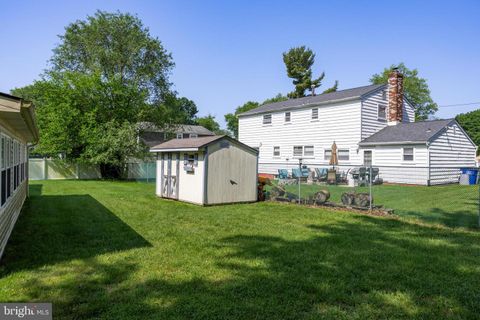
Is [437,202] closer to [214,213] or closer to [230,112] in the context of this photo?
[214,213]

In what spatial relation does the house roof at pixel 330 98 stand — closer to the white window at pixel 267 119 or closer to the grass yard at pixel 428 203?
the white window at pixel 267 119

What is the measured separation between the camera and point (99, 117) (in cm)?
2255

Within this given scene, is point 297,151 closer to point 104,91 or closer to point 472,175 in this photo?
point 472,175

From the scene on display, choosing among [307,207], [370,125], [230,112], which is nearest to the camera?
[307,207]

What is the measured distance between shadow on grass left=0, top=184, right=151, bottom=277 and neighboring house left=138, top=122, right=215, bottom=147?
611 inches

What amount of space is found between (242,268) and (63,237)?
155 inches

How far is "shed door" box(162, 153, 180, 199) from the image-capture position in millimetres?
12311

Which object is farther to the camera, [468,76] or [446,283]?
[468,76]

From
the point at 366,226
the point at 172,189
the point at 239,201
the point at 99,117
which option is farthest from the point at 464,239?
the point at 99,117

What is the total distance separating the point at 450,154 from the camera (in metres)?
18.7

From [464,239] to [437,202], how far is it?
4.87 meters

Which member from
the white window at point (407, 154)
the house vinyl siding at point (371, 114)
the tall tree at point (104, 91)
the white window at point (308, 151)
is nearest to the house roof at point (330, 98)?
the house vinyl siding at point (371, 114)

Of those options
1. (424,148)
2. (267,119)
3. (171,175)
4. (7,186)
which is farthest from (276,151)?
(7,186)

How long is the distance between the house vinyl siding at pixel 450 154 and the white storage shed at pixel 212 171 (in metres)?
10.4
